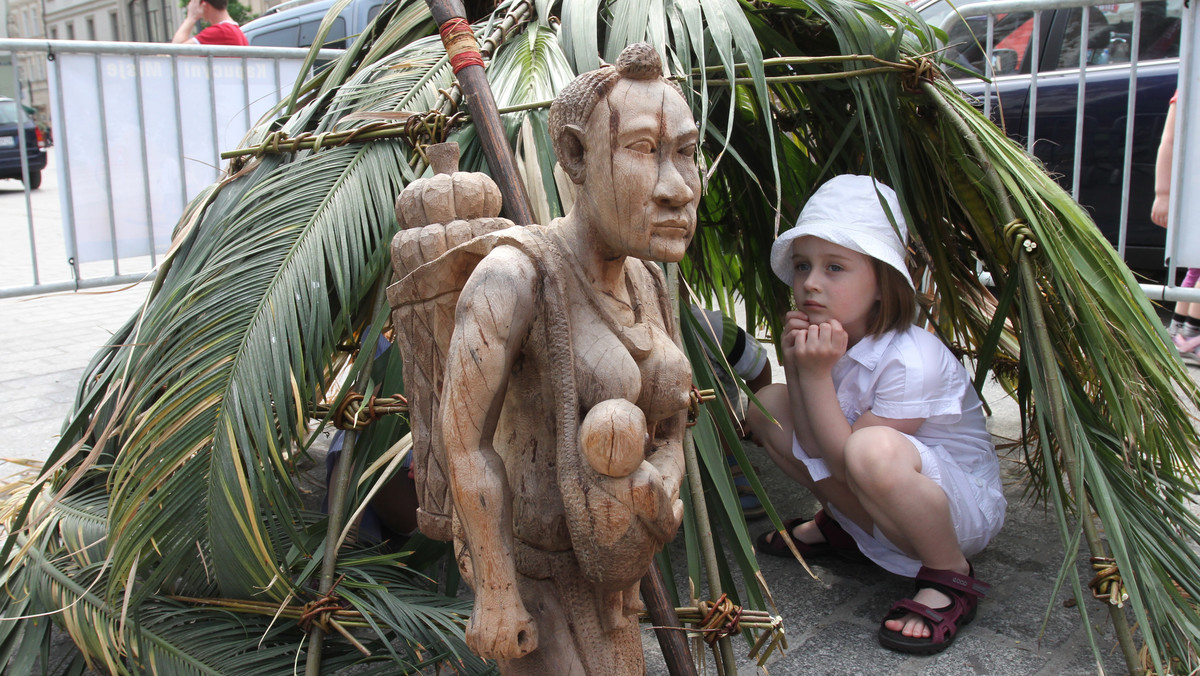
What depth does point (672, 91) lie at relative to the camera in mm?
1252

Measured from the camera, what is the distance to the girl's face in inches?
85.9

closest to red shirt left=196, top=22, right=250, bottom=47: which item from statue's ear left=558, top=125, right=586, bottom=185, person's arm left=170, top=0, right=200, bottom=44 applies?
person's arm left=170, top=0, right=200, bottom=44

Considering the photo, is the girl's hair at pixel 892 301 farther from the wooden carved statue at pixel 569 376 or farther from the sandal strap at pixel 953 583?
the wooden carved statue at pixel 569 376

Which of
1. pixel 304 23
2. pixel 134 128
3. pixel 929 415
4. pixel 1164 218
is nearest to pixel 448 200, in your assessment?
pixel 929 415

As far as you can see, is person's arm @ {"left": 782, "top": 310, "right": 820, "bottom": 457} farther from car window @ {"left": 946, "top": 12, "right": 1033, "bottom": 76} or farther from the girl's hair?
car window @ {"left": 946, "top": 12, "right": 1033, "bottom": 76}

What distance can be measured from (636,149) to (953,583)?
53.9 inches

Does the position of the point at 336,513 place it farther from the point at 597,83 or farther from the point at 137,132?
the point at 137,132

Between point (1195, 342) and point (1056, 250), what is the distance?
2.75m

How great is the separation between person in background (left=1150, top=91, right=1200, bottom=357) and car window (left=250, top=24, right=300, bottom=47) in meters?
5.07

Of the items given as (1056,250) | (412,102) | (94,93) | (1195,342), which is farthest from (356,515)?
(1195,342)

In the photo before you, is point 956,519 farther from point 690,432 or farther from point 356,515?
point 356,515

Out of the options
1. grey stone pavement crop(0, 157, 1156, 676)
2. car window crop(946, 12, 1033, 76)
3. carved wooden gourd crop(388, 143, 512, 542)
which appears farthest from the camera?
car window crop(946, 12, 1033, 76)

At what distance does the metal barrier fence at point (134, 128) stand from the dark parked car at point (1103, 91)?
315 cm

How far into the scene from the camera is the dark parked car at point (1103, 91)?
4328 millimetres
